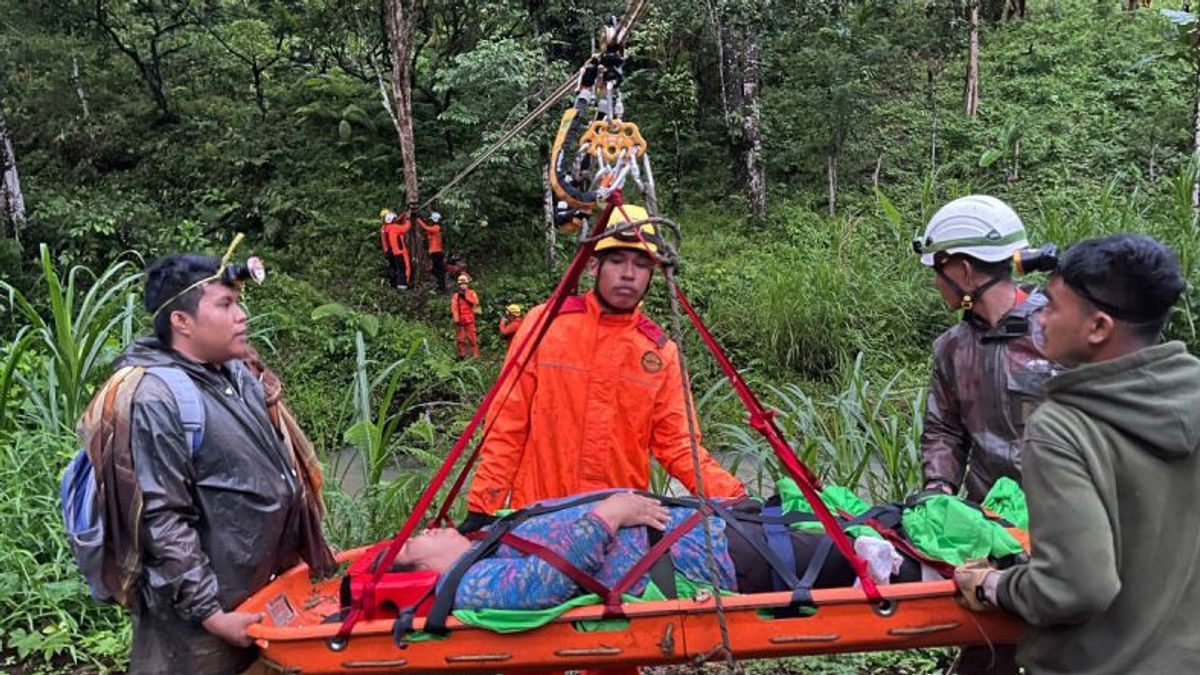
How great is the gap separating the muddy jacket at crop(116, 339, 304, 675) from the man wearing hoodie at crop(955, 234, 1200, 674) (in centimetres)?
193

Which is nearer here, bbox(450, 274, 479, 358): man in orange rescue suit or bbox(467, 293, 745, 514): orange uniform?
bbox(467, 293, 745, 514): orange uniform

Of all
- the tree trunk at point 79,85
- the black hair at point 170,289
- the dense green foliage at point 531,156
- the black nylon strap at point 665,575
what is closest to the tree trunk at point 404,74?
the dense green foliage at point 531,156

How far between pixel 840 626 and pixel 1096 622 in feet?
2.02

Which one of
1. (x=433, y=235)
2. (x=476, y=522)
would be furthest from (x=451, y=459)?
(x=433, y=235)

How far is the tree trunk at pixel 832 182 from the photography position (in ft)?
41.1

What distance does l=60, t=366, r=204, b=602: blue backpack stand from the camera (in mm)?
2254

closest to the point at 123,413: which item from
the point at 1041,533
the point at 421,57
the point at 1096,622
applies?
the point at 1041,533

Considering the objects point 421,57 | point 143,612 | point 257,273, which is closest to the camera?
point 143,612

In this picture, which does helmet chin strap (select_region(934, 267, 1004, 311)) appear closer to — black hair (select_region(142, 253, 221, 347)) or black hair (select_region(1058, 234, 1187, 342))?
black hair (select_region(1058, 234, 1187, 342))

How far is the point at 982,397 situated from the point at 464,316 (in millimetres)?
8467

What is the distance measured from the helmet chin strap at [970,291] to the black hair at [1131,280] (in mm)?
717

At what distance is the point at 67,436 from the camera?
166 inches

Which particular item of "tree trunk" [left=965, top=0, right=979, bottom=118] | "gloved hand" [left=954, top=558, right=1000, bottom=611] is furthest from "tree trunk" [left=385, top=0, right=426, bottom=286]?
"gloved hand" [left=954, top=558, right=1000, bottom=611]

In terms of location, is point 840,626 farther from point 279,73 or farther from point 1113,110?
point 279,73
